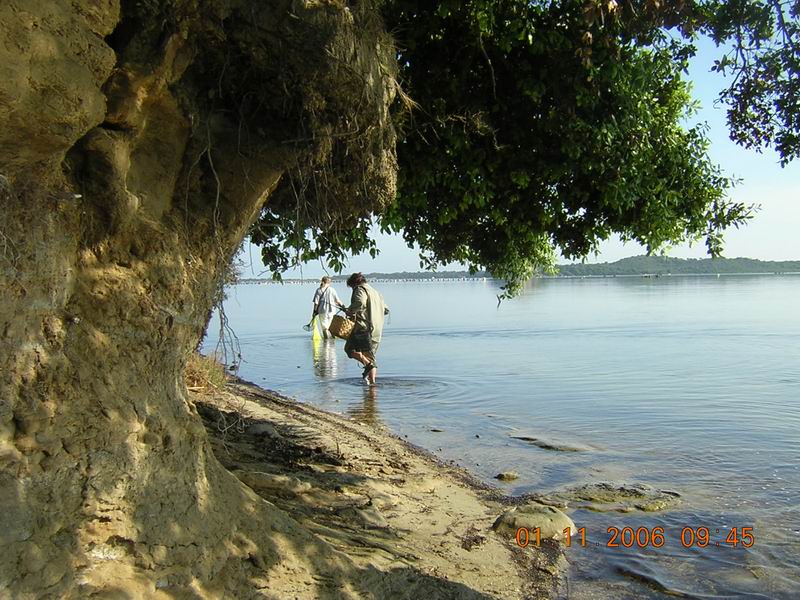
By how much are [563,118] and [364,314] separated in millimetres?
8773

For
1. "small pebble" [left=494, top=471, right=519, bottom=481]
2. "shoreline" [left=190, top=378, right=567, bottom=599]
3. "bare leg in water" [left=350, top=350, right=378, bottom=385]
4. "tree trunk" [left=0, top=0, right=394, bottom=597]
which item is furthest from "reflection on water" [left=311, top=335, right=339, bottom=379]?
"tree trunk" [left=0, top=0, right=394, bottom=597]

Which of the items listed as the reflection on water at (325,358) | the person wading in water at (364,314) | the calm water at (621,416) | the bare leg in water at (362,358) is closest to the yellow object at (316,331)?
the reflection on water at (325,358)

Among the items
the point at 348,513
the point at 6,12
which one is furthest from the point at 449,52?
the point at 6,12

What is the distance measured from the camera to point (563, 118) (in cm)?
670

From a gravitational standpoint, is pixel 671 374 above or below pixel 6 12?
below

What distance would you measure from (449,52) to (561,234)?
2.65 meters

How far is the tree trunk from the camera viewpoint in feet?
10.5

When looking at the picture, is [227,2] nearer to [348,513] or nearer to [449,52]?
[449,52]

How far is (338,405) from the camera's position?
46.8ft

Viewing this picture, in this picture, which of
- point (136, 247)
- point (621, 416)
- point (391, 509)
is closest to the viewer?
point (136, 247)

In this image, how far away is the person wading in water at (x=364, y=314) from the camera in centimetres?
1482
